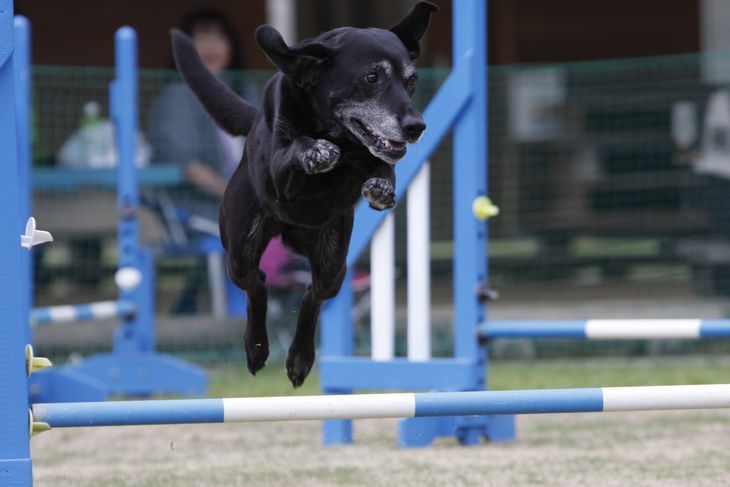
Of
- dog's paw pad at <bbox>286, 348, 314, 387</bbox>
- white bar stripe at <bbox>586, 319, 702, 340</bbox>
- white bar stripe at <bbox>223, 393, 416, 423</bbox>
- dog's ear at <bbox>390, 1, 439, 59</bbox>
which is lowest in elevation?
white bar stripe at <bbox>223, 393, 416, 423</bbox>

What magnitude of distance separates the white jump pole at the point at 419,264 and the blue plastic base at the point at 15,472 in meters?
2.48

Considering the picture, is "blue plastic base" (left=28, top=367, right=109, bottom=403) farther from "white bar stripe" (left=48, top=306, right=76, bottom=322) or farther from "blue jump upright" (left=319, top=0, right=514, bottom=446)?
"blue jump upright" (left=319, top=0, right=514, bottom=446)

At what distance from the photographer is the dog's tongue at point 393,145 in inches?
122

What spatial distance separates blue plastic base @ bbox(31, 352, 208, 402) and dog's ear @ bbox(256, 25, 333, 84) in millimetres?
3771

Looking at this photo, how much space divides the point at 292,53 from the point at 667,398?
1.34m

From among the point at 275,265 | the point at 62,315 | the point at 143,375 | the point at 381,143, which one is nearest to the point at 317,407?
the point at 381,143

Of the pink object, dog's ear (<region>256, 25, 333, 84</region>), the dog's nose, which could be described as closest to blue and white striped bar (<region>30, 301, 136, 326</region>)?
the pink object

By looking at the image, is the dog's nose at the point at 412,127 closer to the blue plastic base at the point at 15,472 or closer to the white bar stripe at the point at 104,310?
the blue plastic base at the point at 15,472

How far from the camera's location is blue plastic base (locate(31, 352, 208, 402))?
6.81 metres

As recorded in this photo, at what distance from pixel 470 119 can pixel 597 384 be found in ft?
7.39

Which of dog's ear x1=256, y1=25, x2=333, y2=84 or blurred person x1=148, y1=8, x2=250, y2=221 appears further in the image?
blurred person x1=148, y1=8, x2=250, y2=221

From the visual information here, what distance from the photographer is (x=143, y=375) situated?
6.90 metres

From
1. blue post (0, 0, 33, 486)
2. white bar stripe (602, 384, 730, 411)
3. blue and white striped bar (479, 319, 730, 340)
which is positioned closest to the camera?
blue post (0, 0, 33, 486)

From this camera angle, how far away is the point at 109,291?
32.8 feet
